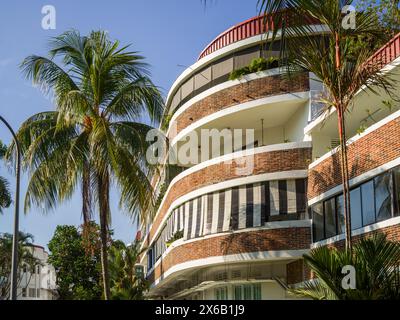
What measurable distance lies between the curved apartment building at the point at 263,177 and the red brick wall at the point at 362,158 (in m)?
0.03

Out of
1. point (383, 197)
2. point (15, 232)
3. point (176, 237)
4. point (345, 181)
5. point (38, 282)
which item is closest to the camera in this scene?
point (345, 181)

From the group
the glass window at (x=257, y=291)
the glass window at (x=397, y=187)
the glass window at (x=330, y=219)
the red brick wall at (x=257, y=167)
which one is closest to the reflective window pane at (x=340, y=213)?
the glass window at (x=330, y=219)

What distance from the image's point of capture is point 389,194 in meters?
19.0

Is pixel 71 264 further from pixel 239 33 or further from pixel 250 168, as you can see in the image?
pixel 250 168

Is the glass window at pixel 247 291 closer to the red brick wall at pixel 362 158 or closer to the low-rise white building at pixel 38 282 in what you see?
the red brick wall at pixel 362 158

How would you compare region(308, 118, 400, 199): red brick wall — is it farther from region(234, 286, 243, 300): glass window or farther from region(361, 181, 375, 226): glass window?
region(234, 286, 243, 300): glass window

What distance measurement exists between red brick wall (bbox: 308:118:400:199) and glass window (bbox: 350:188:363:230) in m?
0.53

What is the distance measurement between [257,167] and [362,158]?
563 centimetres

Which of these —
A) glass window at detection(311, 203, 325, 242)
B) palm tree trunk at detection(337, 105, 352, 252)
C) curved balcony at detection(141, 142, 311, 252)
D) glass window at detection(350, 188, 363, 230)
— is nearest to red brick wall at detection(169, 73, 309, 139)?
curved balcony at detection(141, 142, 311, 252)

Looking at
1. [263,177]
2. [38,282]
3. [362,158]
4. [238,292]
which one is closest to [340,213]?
[362,158]

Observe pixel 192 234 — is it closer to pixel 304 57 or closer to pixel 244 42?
pixel 244 42

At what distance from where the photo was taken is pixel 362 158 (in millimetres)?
20766

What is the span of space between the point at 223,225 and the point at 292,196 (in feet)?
9.53
